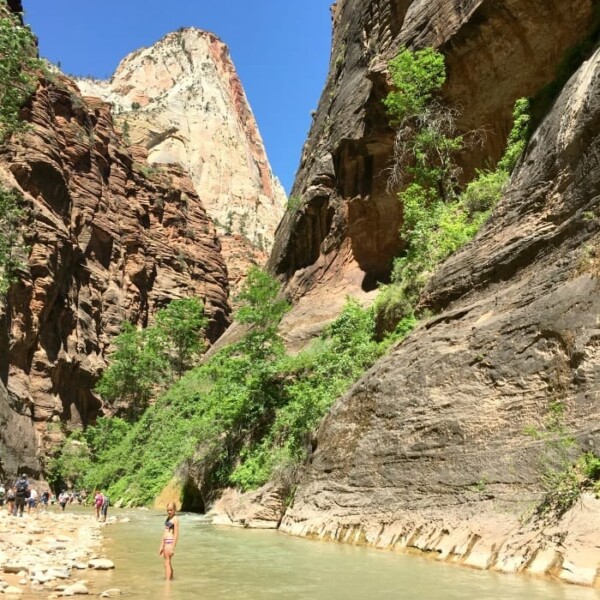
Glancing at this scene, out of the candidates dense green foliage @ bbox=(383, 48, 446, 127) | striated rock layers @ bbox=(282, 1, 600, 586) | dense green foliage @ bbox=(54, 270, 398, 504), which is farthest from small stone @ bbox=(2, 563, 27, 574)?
dense green foliage @ bbox=(383, 48, 446, 127)

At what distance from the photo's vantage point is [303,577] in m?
8.98

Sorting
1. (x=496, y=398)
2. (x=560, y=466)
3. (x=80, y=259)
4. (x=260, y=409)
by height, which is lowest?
(x=560, y=466)

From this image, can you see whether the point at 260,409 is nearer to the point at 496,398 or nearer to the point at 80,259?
the point at 496,398

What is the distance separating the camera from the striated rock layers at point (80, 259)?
41.3 meters

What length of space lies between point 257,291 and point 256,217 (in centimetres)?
9226

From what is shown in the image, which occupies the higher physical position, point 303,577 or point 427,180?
point 427,180

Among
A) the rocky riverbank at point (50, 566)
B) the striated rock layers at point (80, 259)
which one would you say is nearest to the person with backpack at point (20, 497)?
the rocky riverbank at point (50, 566)

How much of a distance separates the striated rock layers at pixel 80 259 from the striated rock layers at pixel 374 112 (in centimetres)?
1538

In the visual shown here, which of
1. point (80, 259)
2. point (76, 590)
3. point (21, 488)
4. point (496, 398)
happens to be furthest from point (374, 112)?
point (80, 259)

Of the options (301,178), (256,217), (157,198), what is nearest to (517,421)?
(301,178)

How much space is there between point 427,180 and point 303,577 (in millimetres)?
17075

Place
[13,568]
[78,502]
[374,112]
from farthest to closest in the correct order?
[78,502] → [374,112] → [13,568]

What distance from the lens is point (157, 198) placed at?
7188cm

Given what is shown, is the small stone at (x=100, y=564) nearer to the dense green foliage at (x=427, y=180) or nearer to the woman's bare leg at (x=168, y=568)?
the woman's bare leg at (x=168, y=568)
